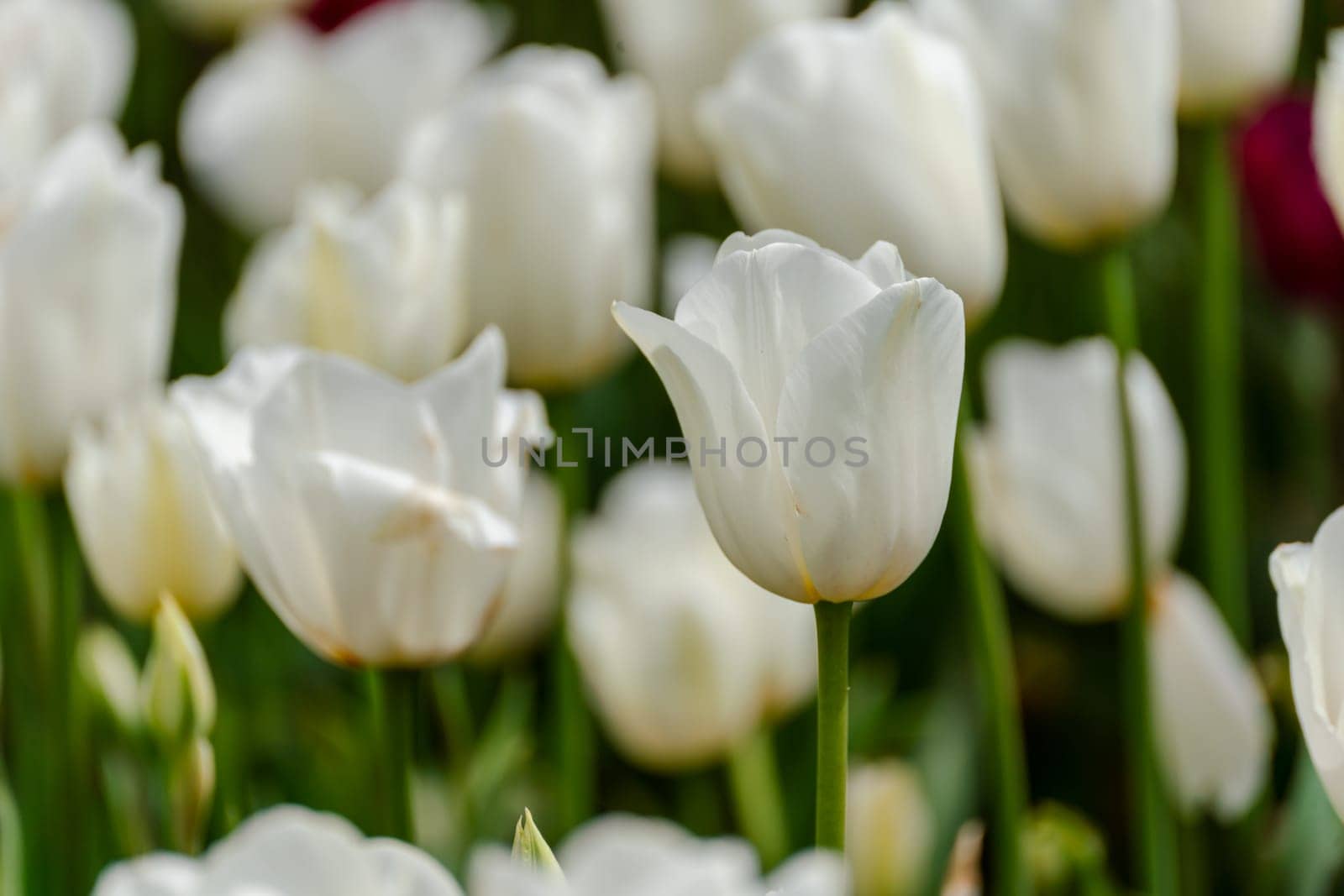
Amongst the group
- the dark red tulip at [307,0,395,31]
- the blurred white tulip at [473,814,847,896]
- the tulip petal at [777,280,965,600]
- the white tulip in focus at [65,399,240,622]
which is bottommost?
the white tulip in focus at [65,399,240,622]

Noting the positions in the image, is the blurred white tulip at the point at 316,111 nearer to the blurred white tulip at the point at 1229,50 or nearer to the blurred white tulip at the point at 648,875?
the blurred white tulip at the point at 1229,50

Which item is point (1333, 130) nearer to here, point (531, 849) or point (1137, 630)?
point (1137, 630)

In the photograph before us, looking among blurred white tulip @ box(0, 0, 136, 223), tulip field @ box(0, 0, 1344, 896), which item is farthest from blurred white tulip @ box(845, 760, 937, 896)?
blurred white tulip @ box(0, 0, 136, 223)

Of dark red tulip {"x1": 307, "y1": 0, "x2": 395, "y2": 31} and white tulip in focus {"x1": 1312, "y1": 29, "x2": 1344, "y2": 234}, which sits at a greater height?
white tulip in focus {"x1": 1312, "y1": 29, "x2": 1344, "y2": 234}

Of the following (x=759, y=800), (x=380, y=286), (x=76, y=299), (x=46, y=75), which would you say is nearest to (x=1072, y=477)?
(x=759, y=800)

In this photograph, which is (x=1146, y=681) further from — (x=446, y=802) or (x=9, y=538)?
(x=9, y=538)

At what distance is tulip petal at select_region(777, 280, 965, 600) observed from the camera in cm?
41

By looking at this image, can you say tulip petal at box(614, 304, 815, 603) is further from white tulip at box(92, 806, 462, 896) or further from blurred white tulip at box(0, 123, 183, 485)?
blurred white tulip at box(0, 123, 183, 485)

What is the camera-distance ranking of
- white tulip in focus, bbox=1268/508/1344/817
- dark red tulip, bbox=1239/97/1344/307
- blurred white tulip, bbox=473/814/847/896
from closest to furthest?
blurred white tulip, bbox=473/814/847/896, white tulip in focus, bbox=1268/508/1344/817, dark red tulip, bbox=1239/97/1344/307

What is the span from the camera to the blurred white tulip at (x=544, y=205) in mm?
754

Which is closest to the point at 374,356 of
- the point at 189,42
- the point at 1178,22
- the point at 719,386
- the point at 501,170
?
the point at 501,170

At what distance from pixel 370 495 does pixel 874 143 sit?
9.5 inches

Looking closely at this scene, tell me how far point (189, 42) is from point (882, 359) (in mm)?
1848

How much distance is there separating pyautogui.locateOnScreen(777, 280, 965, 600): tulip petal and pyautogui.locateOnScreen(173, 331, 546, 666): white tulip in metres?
0.11
